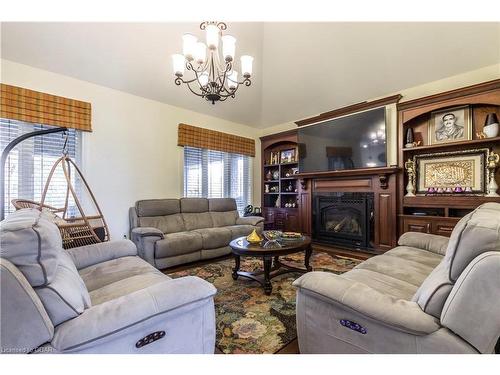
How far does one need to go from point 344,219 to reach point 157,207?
3094 mm

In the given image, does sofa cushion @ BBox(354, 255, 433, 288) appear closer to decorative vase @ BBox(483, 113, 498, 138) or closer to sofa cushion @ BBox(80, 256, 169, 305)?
sofa cushion @ BBox(80, 256, 169, 305)

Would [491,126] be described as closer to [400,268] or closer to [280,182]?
[400,268]

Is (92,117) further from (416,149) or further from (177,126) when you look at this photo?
(416,149)

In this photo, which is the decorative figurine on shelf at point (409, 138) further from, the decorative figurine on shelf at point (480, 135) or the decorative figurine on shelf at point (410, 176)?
the decorative figurine on shelf at point (480, 135)

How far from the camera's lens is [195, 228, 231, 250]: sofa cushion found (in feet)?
11.2

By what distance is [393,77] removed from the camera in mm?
3457

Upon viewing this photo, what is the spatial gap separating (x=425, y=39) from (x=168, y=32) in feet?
10.4

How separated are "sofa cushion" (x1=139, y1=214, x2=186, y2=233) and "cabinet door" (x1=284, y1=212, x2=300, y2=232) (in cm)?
212

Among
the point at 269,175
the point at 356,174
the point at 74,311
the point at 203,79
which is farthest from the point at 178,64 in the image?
the point at 269,175

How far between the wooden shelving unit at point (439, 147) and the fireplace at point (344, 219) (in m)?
0.47

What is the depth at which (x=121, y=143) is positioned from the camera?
11.9 feet

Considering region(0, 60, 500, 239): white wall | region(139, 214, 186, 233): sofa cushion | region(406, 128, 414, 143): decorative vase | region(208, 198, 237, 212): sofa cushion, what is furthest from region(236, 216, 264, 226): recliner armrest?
region(406, 128, 414, 143): decorative vase

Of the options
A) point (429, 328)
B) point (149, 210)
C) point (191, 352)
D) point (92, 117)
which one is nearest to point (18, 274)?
point (191, 352)

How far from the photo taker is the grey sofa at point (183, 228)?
307 cm
